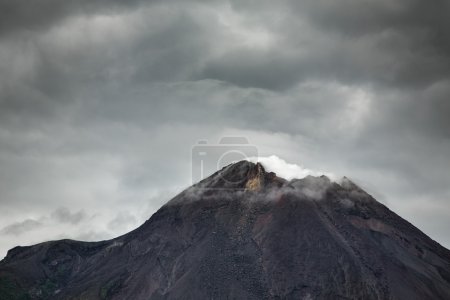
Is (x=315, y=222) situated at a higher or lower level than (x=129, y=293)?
higher

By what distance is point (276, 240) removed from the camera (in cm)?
19150

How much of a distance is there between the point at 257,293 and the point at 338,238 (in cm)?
3838

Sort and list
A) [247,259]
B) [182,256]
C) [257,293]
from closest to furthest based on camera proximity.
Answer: [257,293]
[247,259]
[182,256]

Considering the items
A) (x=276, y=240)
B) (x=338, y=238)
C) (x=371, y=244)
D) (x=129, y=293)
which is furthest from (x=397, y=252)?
(x=129, y=293)

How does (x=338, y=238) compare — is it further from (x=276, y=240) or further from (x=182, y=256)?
(x=182, y=256)

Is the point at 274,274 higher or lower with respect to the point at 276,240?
lower

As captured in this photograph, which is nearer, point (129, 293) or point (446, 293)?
point (446, 293)

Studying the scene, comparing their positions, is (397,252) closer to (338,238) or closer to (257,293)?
(338,238)

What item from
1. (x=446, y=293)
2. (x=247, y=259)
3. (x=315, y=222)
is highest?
(x=315, y=222)

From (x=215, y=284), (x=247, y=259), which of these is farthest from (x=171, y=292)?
(x=247, y=259)

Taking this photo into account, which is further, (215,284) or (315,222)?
(315,222)

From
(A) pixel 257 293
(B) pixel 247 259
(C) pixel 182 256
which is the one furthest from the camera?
(C) pixel 182 256

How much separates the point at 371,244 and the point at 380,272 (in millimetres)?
16634

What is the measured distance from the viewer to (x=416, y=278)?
179375 mm
